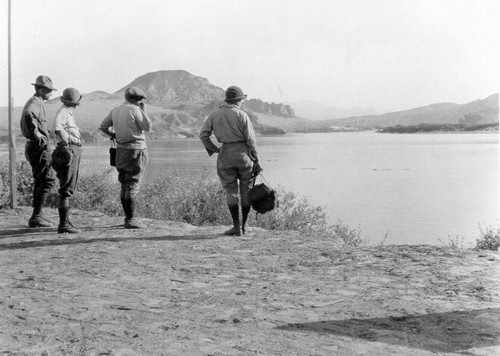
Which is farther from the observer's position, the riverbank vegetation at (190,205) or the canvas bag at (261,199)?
the riverbank vegetation at (190,205)

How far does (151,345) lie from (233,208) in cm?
423

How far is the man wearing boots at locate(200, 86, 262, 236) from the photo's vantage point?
785 centimetres

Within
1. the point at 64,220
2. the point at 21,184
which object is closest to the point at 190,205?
the point at 21,184

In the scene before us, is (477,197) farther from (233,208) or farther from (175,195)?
(233,208)

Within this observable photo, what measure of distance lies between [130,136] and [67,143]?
85cm

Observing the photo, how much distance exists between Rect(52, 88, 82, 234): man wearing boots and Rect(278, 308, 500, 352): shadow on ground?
14.6ft

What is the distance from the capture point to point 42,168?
8227mm

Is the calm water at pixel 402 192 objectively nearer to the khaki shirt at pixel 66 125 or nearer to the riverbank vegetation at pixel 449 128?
the khaki shirt at pixel 66 125

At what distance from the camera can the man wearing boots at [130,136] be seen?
802 cm

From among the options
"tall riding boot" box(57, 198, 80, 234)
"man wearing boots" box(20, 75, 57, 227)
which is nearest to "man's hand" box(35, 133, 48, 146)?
"man wearing boots" box(20, 75, 57, 227)

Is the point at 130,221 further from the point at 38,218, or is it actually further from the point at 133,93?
the point at 133,93

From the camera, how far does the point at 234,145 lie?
7.92 m

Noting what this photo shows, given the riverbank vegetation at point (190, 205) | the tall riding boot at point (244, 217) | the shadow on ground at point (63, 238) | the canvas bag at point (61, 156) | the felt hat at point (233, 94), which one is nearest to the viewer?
the shadow on ground at point (63, 238)

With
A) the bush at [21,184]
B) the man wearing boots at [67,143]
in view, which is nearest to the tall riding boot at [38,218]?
the man wearing boots at [67,143]
